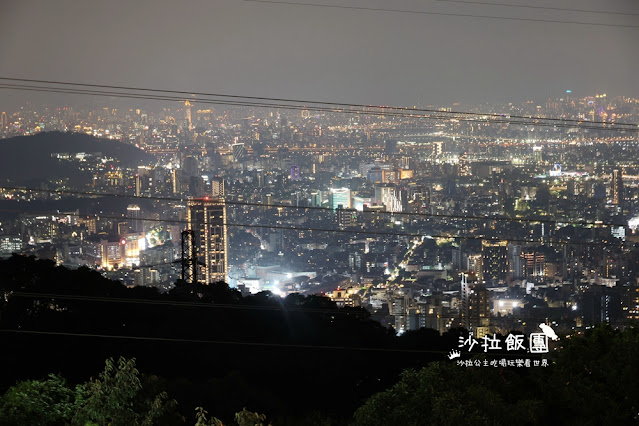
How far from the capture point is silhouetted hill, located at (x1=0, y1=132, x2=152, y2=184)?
501 inches

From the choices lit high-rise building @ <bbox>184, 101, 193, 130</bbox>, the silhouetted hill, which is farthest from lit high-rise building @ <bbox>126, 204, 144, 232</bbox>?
lit high-rise building @ <bbox>184, 101, 193, 130</bbox>

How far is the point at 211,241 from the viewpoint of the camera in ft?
38.2

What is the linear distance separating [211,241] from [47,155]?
12.7ft

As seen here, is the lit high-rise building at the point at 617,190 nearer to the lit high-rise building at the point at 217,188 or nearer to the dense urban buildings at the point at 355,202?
the dense urban buildings at the point at 355,202

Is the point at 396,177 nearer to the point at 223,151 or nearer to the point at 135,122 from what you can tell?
the point at 223,151

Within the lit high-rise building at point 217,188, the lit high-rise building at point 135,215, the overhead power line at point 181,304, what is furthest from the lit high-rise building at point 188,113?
the overhead power line at point 181,304

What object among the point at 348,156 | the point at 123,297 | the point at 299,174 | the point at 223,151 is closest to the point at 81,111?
the point at 223,151

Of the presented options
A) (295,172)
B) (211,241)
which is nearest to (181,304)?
(211,241)

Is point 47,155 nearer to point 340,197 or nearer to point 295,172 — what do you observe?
point 295,172

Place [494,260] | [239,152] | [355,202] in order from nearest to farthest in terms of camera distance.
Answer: [494,260] → [355,202] → [239,152]

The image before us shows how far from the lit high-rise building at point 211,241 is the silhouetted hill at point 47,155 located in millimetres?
2442

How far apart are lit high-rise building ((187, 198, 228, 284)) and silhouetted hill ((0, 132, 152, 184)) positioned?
2442mm

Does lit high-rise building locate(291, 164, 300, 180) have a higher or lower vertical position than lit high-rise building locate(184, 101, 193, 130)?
lower

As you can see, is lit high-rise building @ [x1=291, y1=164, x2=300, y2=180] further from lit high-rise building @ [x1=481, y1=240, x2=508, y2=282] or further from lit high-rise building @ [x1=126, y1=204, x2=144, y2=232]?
lit high-rise building @ [x1=481, y1=240, x2=508, y2=282]
